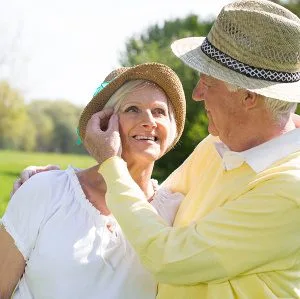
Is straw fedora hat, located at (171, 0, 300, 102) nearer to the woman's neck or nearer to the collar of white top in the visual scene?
the collar of white top

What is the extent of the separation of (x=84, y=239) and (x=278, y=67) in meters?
1.13

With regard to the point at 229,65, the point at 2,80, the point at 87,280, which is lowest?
the point at 2,80

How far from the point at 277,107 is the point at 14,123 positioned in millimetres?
60042

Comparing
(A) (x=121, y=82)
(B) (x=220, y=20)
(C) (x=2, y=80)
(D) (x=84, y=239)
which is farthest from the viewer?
(C) (x=2, y=80)

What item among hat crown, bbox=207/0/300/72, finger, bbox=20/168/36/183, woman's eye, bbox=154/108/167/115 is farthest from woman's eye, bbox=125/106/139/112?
hat crown, bbox=207/0/300/72

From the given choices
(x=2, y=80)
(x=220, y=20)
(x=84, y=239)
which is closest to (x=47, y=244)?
(x=84, y=239)

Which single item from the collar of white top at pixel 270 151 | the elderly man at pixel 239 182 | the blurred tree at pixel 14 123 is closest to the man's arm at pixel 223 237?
the elderly man at pixel 239 182

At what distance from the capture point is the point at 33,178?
10.7 feet

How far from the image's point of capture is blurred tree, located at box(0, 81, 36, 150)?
169 feet

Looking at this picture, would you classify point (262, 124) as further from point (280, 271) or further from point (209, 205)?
point (280, 271)

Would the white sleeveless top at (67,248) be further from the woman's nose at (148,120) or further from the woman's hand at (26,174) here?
the woman's nose at (148,120)

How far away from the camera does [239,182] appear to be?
2918 millimetres

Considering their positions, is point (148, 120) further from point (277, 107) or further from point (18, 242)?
point (18, 242)

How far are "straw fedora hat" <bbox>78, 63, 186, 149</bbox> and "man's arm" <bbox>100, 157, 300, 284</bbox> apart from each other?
0.84 meters
